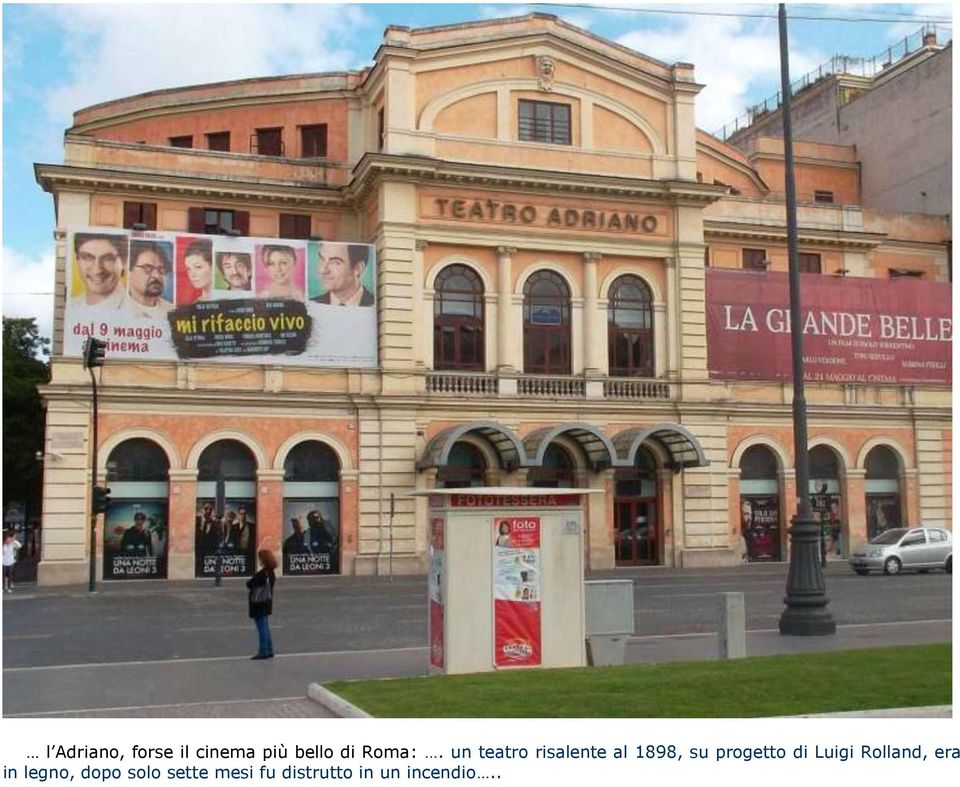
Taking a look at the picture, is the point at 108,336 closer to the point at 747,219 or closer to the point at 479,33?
the point at 479,33

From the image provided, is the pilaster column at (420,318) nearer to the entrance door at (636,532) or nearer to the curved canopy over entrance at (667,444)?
the curved canopy over entrance at (667,444)

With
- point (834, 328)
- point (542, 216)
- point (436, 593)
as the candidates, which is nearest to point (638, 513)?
point (834, 328)

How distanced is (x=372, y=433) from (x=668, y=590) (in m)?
12.3

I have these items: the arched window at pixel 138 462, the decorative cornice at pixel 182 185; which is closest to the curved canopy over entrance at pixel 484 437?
the arched window at pixel 138 462

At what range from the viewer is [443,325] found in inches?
1516

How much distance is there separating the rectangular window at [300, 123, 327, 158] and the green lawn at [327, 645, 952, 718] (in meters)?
32.9

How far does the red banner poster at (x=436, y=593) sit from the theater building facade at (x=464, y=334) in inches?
819

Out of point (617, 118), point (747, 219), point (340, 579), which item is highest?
point (617, 118)

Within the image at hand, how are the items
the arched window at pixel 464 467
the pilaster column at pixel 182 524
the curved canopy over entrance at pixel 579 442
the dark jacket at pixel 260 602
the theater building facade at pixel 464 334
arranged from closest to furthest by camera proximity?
the dark jacket at pixel 260 602, the pilaster column at pixel 182 524, the theater building facade at pixel 464 334, the curved canopy over entrance at pixel 579 442, the arched window at pixel 464 467

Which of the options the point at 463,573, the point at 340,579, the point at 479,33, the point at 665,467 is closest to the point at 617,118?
the point at 479,33

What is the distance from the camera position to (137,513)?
3478 centimetres

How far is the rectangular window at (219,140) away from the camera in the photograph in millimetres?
44062

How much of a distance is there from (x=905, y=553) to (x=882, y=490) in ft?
26.1

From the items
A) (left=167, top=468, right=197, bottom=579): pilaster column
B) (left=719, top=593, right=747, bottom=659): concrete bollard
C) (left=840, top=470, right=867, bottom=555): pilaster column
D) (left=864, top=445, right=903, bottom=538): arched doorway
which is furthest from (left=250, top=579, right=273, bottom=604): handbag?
(left=864, top=445, right=903, bottom=538): arched doorway
